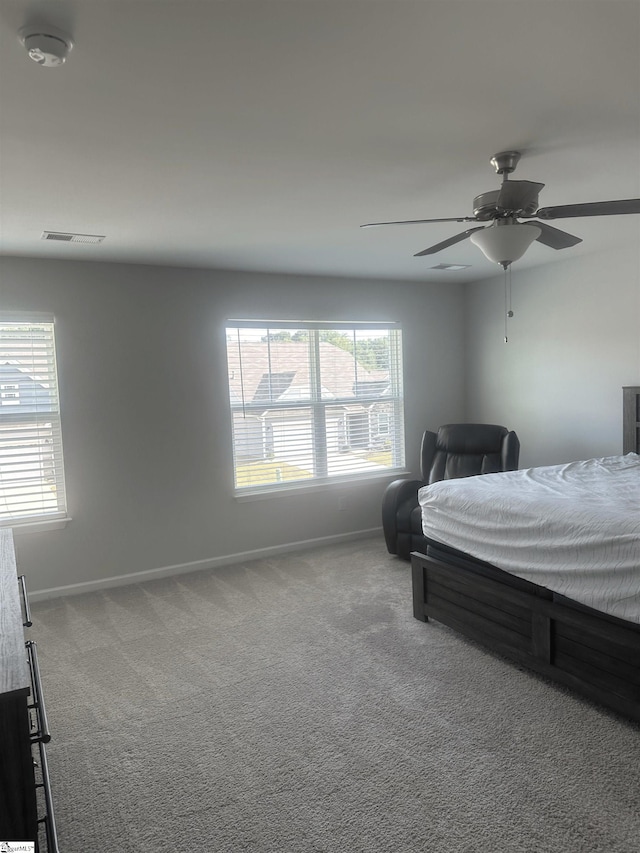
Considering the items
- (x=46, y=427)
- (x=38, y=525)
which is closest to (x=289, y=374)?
(x=46, y=427)

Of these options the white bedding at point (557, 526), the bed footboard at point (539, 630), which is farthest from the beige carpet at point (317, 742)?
the white bedding at point (557, 526)

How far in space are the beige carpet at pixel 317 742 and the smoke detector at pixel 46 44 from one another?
2374 mm

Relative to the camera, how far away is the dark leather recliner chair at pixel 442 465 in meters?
4.54

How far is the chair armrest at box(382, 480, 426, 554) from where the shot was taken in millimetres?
4582

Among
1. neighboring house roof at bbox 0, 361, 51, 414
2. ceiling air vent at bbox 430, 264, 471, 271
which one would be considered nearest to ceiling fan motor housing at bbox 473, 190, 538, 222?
ceiling air vent at bbox 430, 264, 471, 271

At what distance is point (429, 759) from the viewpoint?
2.23m

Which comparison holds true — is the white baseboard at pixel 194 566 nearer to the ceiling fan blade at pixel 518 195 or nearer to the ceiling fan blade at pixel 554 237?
the ceiling fan blade at pixel 554 237

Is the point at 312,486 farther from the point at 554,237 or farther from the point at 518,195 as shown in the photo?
the point at 518,195

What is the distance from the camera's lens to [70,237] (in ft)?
11.3

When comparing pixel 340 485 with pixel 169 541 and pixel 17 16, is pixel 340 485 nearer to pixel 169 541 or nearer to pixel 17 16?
pixel 169 541

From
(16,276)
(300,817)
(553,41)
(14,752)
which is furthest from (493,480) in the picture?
(16,276)

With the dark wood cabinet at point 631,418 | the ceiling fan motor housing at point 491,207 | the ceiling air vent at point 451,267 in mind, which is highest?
the ceiling air vent at point 451,267

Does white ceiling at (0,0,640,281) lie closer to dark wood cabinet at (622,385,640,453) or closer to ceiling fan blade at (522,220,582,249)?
ceiling fan blade at (522,220,582,249)

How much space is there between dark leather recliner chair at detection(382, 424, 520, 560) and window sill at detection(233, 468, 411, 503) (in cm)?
46
